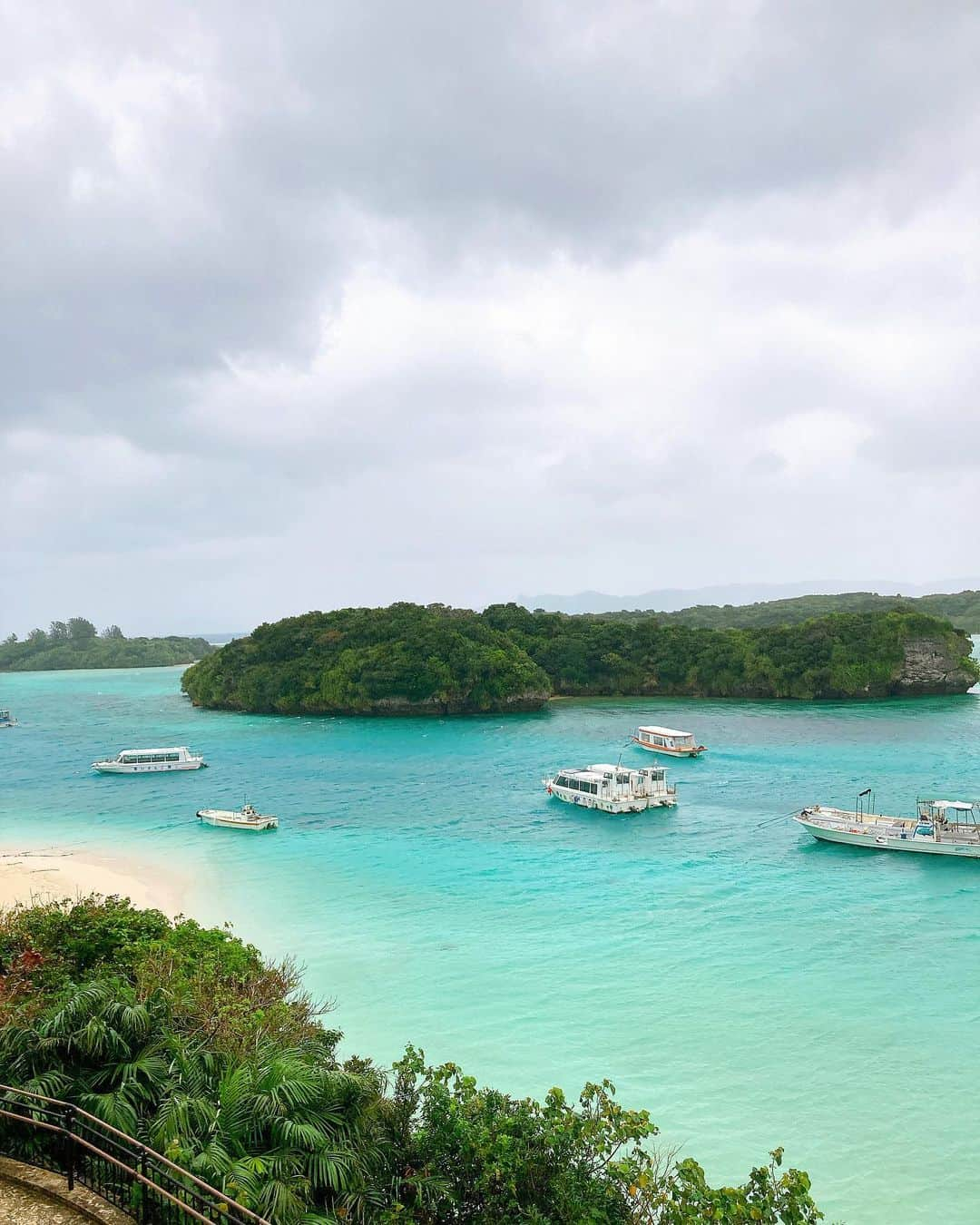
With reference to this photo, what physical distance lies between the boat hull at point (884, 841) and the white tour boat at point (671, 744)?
2175 centimetres

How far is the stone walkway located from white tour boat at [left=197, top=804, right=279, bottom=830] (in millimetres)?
31274

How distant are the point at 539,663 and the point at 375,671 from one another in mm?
25381

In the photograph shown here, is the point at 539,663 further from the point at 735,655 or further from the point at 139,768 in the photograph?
the point at 139,768

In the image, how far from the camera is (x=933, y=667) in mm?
87375

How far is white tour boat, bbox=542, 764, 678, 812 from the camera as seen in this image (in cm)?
4262

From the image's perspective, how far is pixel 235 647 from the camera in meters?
99.5

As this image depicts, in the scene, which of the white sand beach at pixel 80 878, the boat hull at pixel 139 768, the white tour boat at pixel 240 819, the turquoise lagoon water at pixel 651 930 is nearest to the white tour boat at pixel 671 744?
the turquoise lagoon water at pixel 651 930

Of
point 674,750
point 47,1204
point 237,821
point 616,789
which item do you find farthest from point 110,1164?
point 674,750

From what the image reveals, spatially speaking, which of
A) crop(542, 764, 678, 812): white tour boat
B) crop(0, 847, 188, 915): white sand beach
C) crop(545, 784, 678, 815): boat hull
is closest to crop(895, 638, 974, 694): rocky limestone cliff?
crop(542, 764, 678, 812): white tour boat

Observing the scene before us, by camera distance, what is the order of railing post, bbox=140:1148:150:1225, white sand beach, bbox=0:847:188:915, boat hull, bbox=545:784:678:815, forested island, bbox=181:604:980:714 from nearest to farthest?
1. railing post, bbox=140:1148:150:1225
2. white sand beach, bbox=0:847:188:915
3. boat hull, bbox=545:784:678:815
4. forested island, bbox=181:604:980:714

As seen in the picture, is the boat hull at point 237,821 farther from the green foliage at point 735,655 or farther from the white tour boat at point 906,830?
the green foliage at point 735,655

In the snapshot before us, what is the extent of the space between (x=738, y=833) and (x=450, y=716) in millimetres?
48988

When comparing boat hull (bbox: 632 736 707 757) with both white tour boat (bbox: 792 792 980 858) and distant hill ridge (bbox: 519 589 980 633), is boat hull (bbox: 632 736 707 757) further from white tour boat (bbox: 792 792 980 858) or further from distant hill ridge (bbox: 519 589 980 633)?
distant hill ridge (bbox: 519 589 980 633)

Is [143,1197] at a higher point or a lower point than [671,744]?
higher
